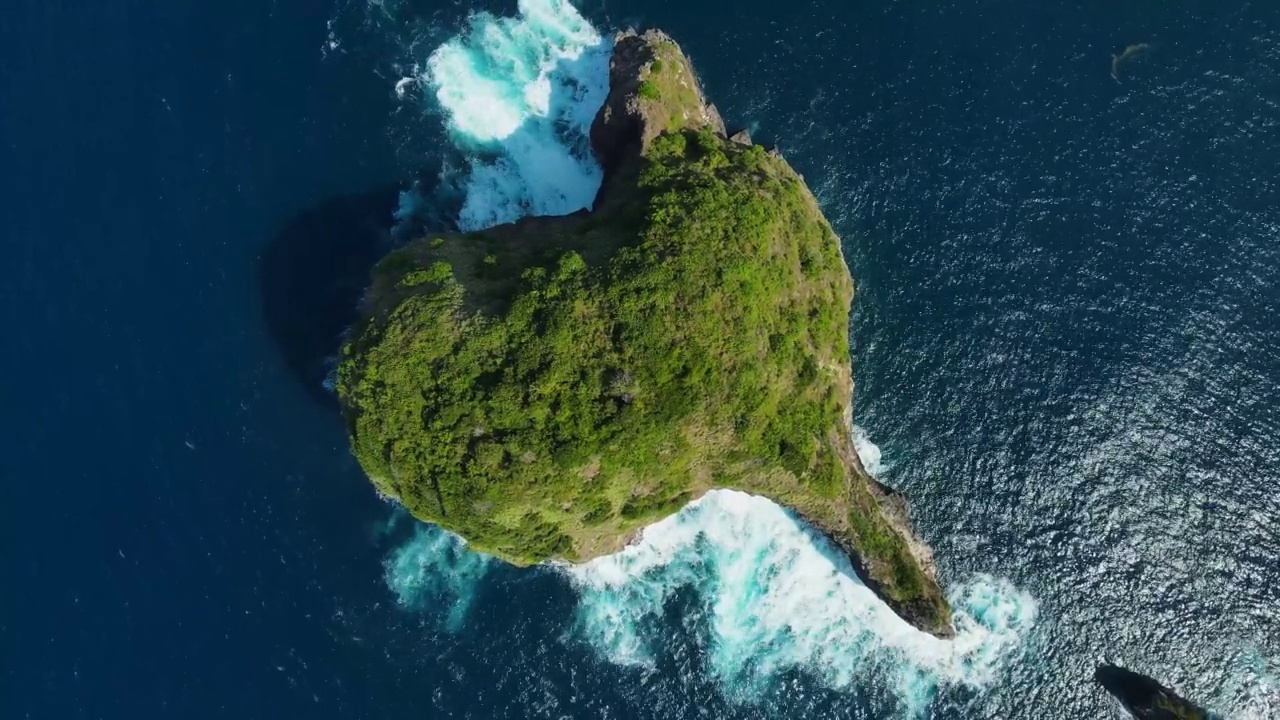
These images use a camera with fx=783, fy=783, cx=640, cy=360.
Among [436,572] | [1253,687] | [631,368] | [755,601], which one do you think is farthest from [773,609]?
[1253,687]

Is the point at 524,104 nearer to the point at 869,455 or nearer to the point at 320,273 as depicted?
the point at 320,273

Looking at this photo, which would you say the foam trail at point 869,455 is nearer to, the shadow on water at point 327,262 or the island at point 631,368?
the island at point 631,368

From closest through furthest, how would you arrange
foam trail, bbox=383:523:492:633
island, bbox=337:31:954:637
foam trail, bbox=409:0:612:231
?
island, bbox=337:31:954:637 → foam trail, bbox=383:523:492:633 → foam trail, bbox=409:0:612:231

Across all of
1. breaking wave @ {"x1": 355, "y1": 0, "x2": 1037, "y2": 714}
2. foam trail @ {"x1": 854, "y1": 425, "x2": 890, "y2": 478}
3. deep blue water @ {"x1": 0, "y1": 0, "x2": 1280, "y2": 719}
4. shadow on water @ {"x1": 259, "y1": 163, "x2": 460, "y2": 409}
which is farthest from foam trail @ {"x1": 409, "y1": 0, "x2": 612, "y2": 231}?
foam trail @ {"x1": 854, "y1": 425, "x2": 890, "y2": 478}

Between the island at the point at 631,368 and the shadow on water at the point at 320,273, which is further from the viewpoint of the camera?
the shadow on water at the point at 320,273

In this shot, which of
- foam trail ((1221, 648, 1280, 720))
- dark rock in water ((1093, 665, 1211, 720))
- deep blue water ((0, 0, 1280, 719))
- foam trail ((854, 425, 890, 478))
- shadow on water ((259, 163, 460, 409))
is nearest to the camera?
dark rock in water ((1093, 665, 1211, 720))

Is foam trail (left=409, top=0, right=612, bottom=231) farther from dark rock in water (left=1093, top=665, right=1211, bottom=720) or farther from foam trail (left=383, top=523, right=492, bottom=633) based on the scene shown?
dark rock in water (left=1093, top=665, right=1211, bottom=720)

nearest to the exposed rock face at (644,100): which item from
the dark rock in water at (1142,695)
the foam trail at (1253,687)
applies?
the dark rock in water at (1142,695)
